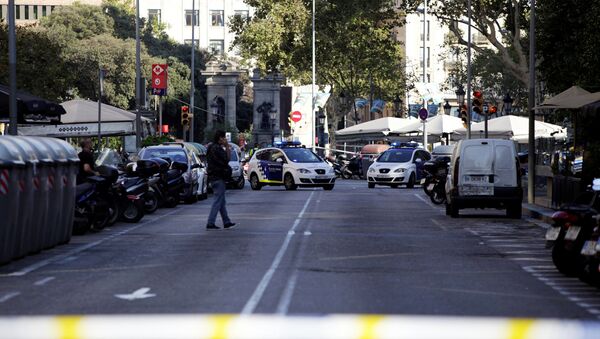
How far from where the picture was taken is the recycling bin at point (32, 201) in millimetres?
19406

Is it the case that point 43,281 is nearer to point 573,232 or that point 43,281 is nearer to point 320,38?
point 573,232

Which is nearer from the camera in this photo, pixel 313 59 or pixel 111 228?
pixel 111 228

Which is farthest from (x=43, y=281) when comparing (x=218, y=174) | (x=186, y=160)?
(x=186, y=160)

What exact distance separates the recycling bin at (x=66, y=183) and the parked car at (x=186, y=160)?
14.3m

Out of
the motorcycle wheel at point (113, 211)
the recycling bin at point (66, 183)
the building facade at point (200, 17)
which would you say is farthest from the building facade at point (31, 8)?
the recycling bin at point (66, 183)

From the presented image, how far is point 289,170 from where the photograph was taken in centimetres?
5038

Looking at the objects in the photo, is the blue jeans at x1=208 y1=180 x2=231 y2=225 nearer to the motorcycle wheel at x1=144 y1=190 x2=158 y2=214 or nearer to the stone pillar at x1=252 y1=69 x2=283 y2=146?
the motorcycle wheel at x1=144 y1=190 x2=158 y2=214

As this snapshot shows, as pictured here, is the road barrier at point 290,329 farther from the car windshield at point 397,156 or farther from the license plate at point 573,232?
the car windshield at point 397,156

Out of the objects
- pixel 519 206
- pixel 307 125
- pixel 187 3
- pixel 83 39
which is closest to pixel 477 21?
pixel 519 206

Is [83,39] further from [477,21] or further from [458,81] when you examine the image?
[477,21]

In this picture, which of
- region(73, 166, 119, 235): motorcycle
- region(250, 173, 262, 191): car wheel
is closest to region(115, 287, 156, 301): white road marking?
region(73, 166, 119, 235): motorcycle

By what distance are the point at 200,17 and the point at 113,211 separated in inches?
5587

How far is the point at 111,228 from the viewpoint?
88.7 ft

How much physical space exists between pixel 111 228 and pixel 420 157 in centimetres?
2905
